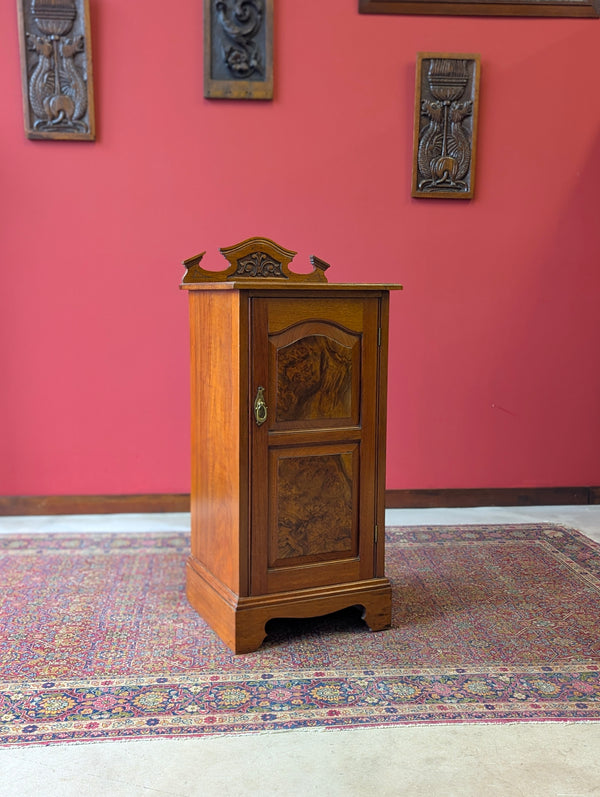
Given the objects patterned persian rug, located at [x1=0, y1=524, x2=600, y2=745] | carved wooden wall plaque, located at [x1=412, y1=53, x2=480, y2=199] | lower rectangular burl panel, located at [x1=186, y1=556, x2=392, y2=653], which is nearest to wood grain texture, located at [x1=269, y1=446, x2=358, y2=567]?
lower rectangular burl panel, located at [x1=186, y1=556, x2=392, y2=653]

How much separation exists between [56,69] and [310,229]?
140 cm

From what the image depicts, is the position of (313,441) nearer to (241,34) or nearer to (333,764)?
(333,764)

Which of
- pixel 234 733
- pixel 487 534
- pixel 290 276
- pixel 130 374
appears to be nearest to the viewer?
pixel 234 733

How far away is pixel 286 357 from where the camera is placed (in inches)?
101

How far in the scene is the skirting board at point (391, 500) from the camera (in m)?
4.07

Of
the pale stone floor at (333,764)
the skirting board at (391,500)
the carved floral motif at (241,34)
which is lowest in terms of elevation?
the skirting board at (391,500)

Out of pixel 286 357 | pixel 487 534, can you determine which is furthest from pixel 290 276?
pixel 487 534

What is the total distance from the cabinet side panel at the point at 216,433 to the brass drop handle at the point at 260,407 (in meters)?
0.06

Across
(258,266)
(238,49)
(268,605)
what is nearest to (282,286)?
(258,266)

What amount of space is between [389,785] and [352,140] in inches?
120

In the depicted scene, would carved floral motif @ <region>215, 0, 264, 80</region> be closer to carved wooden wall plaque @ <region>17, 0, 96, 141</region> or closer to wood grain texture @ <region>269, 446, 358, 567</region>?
carved wooden wall plaque @ <region>17, 0, 96, 141</region>

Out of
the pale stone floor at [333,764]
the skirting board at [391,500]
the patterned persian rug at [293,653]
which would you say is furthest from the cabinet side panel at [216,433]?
the skirting board at [391,500]

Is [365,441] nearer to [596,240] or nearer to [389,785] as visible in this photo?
[389,785]

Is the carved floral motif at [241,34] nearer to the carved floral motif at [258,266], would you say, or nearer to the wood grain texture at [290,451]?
the carved floral motif at [258,266]
